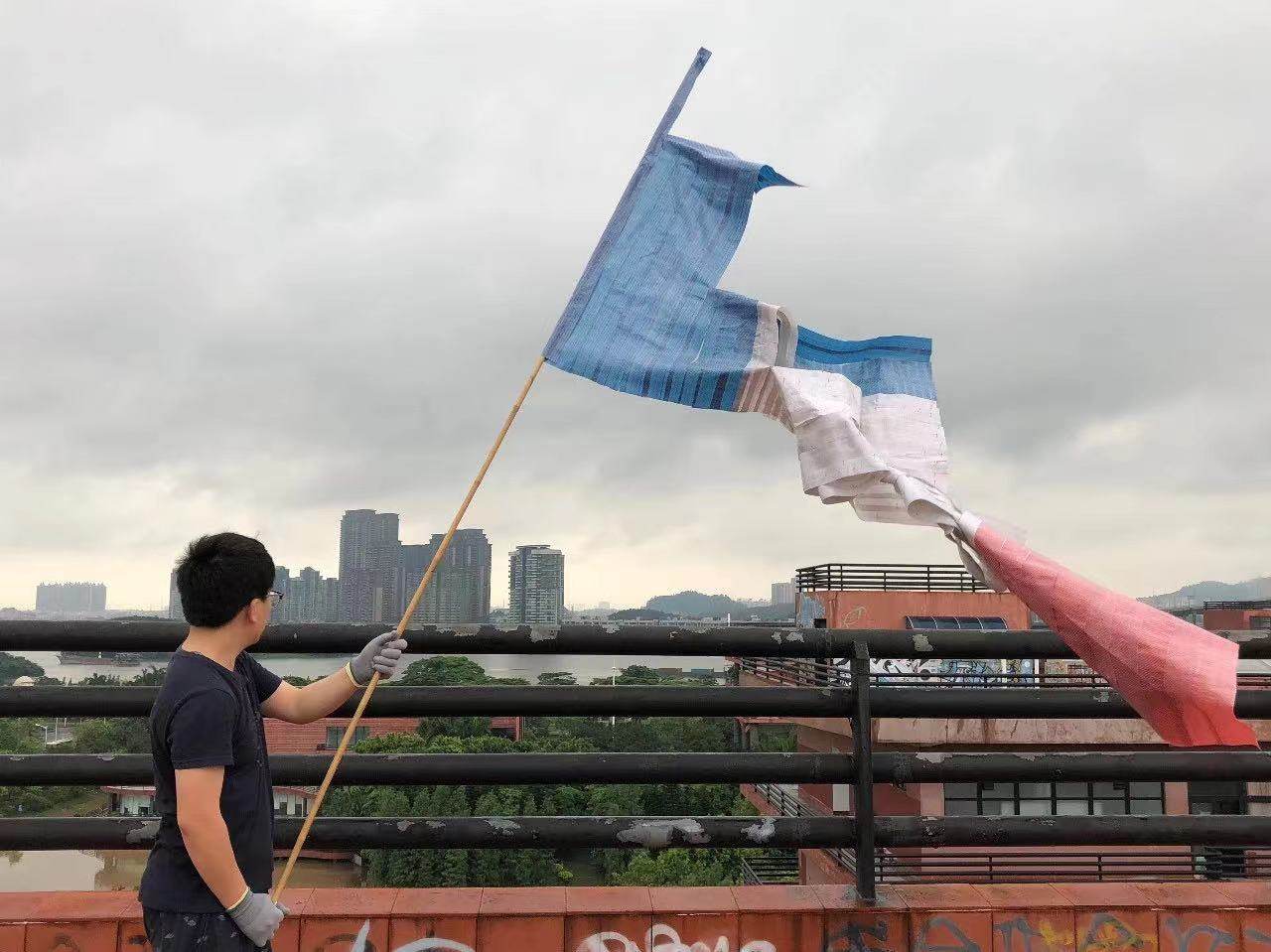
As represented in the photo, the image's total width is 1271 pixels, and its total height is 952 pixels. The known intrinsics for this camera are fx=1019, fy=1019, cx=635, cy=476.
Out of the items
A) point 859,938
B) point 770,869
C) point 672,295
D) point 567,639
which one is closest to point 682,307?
point 672,295

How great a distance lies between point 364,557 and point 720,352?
8820cm

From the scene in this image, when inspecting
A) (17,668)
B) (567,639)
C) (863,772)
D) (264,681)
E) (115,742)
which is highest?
(567,639)

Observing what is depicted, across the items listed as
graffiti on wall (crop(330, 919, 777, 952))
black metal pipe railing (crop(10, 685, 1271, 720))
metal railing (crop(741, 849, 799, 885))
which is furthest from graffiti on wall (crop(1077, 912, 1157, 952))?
metal railing (crop(741, 849, 799, 885))

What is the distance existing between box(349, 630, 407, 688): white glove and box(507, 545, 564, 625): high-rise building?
91017mm

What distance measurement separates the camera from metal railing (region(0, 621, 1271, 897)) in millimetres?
3166

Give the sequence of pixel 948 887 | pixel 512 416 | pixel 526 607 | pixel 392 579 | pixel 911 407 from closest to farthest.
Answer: pixel 512 416, pixel 911 407, pixel 948 887, pixel 392 579, pixel 526 607

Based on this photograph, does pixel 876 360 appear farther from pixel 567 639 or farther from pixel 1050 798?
pixel 1050 798

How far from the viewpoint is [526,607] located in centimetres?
9112

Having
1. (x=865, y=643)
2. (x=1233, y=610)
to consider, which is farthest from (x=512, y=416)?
(x=1233, y=610)

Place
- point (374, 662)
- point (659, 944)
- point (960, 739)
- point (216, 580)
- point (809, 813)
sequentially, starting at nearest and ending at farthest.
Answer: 1. point (216, 580)
2. point (374, 662)
3. point (659, 944)
4. point (809, 813)
5. point (960, 739)

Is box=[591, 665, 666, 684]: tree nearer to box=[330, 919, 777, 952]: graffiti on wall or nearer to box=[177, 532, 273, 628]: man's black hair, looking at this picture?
box=[330, 919, 777, 952]: graffiti on wall

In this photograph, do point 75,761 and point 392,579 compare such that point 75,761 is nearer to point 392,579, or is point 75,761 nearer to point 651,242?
point 651,242

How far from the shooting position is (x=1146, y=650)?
8.67ft

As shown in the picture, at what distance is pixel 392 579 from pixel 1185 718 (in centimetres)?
7063
